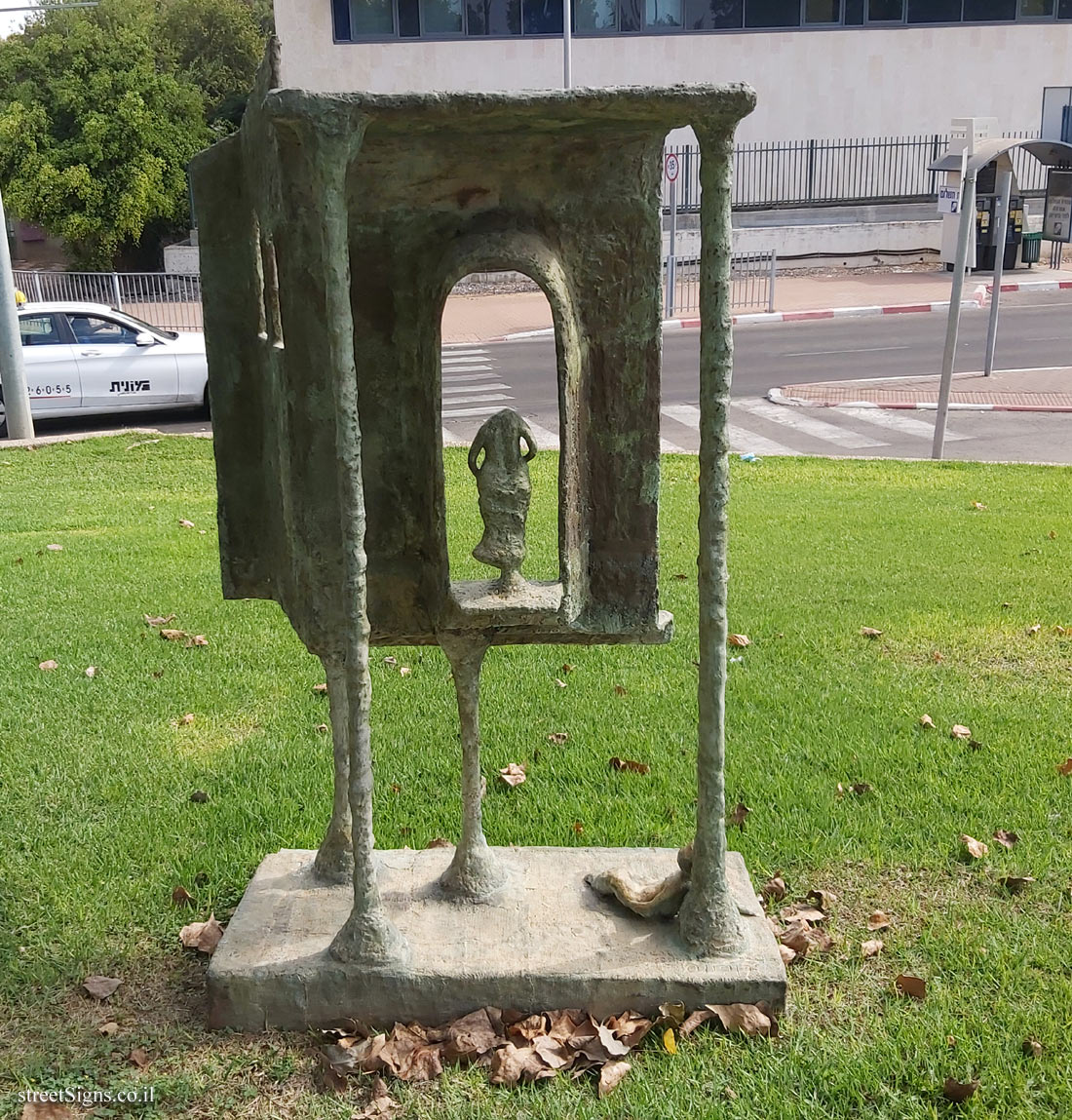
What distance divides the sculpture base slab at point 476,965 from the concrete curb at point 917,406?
12597 millimetres

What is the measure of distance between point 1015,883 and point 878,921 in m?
0.55

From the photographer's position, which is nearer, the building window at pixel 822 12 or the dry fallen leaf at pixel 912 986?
the dry fallen leaf at pixel 912 986

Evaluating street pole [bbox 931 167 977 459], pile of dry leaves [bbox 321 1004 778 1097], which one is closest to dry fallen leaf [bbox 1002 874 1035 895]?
pile of dry leaves [bbox 321 1004 778 1097]

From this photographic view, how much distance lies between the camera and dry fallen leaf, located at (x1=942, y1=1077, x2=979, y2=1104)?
10.5ft

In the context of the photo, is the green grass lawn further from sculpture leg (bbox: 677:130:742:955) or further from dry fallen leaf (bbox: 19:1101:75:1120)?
sculpture leg (bbox: 677:130:742:955)

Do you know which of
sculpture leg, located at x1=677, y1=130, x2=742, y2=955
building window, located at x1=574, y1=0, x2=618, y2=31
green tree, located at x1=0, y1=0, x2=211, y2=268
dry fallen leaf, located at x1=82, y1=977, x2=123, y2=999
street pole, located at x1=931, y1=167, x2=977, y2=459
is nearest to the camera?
sculpture leg, located at x1=677, y1=130, x2=742, y2=955

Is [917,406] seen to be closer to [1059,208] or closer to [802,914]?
[1059,208]

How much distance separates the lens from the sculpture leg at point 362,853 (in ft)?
10.9

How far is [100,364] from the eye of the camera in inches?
585

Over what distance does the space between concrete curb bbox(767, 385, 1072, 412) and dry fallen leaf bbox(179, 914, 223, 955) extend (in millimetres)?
12887

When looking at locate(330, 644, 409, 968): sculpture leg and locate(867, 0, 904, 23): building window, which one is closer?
locate(330, 644, 409, 968): sculpture leg

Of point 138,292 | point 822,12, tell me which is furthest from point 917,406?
point 822,12

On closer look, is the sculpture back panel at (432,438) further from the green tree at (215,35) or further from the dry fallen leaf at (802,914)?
the green tree at (215,35)

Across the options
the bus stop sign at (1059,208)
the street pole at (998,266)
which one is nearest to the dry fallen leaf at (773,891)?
the street pole at (998,266)
